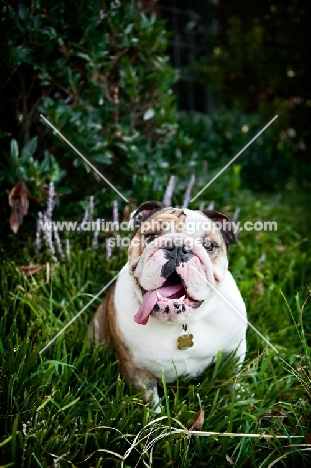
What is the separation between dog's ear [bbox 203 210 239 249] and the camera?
235cm

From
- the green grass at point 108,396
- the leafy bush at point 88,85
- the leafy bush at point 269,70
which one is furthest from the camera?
the leafy bush at point 269,70

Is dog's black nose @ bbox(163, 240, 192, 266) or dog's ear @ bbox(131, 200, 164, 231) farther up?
dog's ear @ bbox(131, 200, 164, 231)

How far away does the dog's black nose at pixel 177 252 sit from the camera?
1983 mm

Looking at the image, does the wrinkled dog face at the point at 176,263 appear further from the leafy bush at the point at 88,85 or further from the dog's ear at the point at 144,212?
the leafy bush at the point at 88,85

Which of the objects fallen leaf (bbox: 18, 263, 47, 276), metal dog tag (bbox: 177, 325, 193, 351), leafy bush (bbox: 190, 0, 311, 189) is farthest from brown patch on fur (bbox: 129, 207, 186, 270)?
leafy bush (bbox: 190, 0, 311, 189)

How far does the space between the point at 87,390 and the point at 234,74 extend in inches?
198

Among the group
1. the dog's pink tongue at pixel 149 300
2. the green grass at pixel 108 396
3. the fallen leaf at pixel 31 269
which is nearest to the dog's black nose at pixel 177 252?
→ the dog's pink tongue at pixel 149 300

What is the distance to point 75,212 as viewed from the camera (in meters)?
3.46

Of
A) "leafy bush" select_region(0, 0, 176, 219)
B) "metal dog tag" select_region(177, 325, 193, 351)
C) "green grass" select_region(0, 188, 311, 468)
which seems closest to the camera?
"green grass" select_region(0, 188, 311, 468)

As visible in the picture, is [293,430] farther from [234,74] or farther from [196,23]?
[196,23]

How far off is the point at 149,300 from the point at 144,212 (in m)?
0.63

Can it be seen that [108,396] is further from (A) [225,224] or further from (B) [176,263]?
(A) [225,224]

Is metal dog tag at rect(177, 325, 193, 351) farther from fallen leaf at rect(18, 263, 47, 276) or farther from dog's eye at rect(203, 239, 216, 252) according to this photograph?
fallen leaf at rect(18, 263, 47, 276)

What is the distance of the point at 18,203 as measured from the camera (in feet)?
9.87
